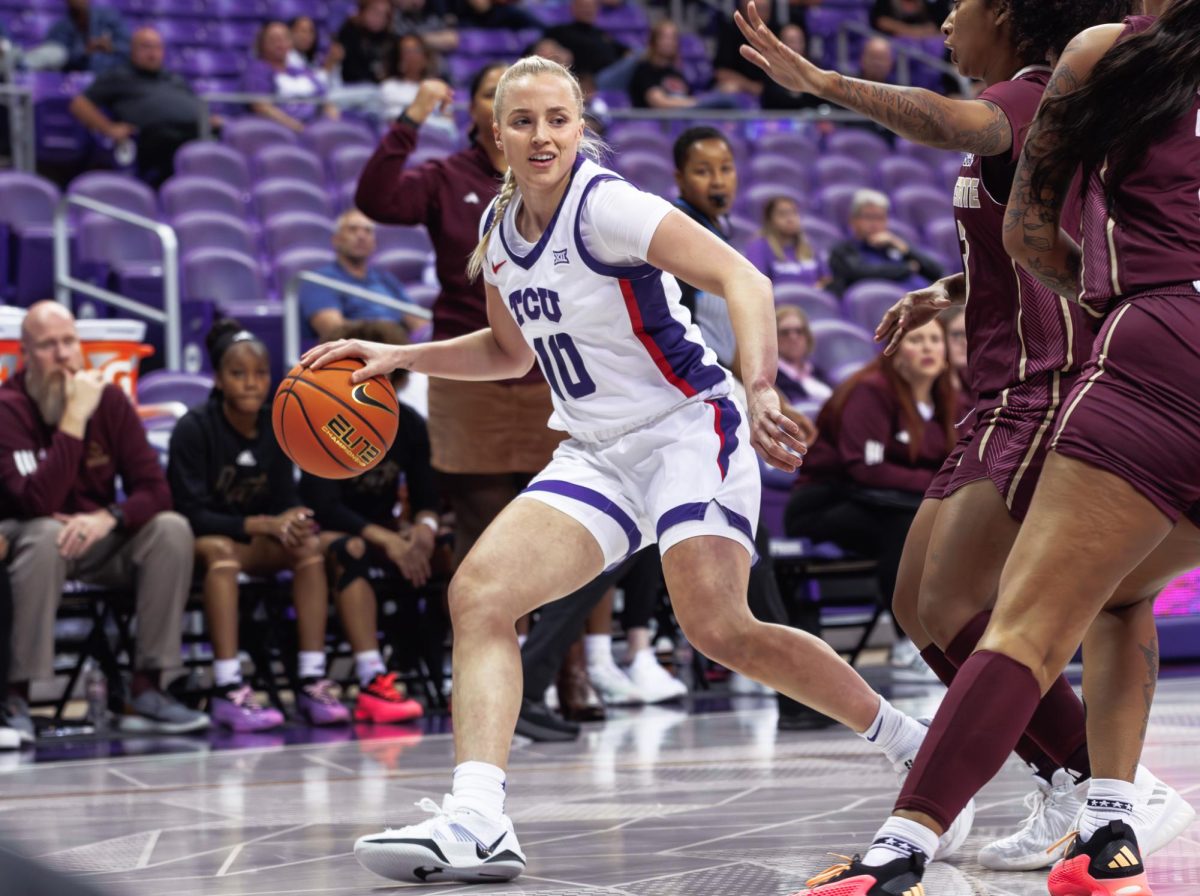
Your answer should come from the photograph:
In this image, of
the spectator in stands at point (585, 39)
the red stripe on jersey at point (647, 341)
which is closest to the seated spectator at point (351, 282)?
the spectator in stands at point (585, 39)

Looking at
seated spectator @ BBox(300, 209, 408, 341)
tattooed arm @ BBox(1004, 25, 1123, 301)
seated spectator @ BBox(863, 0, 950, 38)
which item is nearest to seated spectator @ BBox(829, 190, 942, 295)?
seated spectator @ BBox(300, 209, 408, 341)

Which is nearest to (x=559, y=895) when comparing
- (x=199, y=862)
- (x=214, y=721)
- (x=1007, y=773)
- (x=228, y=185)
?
(x=199, y=862)

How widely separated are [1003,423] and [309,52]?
10944mm

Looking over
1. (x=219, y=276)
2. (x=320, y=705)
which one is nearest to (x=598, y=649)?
(x=320, y=705)

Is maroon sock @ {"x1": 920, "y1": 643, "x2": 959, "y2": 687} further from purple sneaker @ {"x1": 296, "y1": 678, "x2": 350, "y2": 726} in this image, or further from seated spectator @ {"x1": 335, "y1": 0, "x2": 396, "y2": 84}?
seated spectator @ {"x1": 335, "y1": 0, "x2": 396, "y2": 84}

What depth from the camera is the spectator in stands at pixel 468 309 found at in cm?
654

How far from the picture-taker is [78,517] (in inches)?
271

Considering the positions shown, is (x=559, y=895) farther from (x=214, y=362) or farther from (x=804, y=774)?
(x=214, y=362)

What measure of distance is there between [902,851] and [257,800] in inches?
107

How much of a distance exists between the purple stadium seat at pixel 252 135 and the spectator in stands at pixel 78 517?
5.15 metres

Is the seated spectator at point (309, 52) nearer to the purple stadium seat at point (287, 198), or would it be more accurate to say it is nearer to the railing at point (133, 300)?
the purple stadium seat at point (287, 198)

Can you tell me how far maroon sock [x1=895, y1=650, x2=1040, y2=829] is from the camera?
2.96 metres

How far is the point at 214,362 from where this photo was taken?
7.49 meters

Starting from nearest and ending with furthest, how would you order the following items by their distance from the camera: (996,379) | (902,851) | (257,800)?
(902,851) < (996,379) < (257,800)
